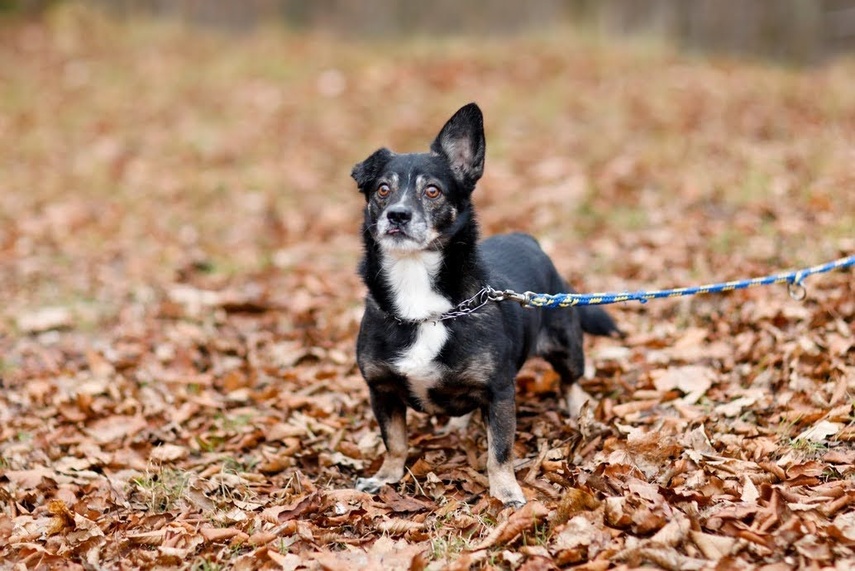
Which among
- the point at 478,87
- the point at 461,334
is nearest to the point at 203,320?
the point at 461,334

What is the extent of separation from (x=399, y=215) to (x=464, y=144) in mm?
579

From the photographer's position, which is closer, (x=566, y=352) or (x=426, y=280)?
(x=426, y=280)

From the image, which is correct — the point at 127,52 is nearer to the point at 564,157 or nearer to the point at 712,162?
the point at 564,157

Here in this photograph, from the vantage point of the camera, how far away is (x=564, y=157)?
430 inches

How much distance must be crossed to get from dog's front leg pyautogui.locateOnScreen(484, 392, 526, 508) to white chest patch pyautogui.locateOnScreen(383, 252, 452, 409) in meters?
0.32

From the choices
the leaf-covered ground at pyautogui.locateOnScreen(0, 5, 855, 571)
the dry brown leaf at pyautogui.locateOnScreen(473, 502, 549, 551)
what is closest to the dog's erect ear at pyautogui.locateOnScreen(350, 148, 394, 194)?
the leaf-covered ground at pyautogui.locateOnScreen(0, 5, 855, 571)

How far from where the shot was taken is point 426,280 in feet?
13.7

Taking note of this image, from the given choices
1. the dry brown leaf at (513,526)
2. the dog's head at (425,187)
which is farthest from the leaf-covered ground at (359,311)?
the dog's head at (425,187)

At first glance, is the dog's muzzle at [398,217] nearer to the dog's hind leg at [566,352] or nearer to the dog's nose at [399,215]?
the dog's nose at [399,215]

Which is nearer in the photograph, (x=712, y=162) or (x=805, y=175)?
(x=805, y=175)

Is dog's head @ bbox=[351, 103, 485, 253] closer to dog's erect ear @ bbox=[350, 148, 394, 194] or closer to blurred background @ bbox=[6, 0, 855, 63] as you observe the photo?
dog's erect ear @ bbox=[350, 148, 394, 194]

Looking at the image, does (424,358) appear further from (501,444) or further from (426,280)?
(501,444)

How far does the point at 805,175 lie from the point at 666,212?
4.84 feet

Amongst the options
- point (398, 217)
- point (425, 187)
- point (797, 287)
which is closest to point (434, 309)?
point (398, 217)
